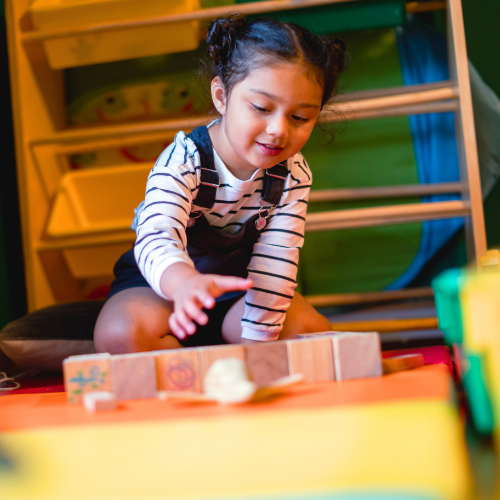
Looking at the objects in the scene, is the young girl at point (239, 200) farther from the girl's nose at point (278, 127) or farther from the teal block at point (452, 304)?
the teal block at point (452, 304)

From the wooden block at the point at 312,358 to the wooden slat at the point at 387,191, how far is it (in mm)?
822

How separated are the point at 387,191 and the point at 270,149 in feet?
2.27

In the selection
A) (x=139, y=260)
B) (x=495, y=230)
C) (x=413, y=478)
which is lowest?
(x=413, y=478)

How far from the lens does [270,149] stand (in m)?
0.82

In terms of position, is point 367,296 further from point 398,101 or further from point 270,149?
point 270,149

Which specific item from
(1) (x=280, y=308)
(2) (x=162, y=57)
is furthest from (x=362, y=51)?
(1) (x=280, y=308)

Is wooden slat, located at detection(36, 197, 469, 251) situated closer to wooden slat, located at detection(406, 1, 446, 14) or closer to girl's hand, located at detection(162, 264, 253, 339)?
wooden slat, located at detection(406, 1, 446, 14)

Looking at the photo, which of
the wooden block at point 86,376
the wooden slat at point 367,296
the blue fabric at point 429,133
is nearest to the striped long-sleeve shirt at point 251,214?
the wooden block at point 86,376

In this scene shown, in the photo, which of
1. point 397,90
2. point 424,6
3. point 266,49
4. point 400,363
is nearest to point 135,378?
point 400,363

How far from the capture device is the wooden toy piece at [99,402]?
51cm

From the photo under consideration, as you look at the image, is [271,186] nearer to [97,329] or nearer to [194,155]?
[194,155]

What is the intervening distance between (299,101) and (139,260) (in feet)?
1.04

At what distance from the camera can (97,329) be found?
898 mm

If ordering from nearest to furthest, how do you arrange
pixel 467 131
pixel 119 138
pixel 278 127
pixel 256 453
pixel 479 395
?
pixel 256 453, pixel 479 395, pixel 278 127, pixel 467 131, pixel 119 138
